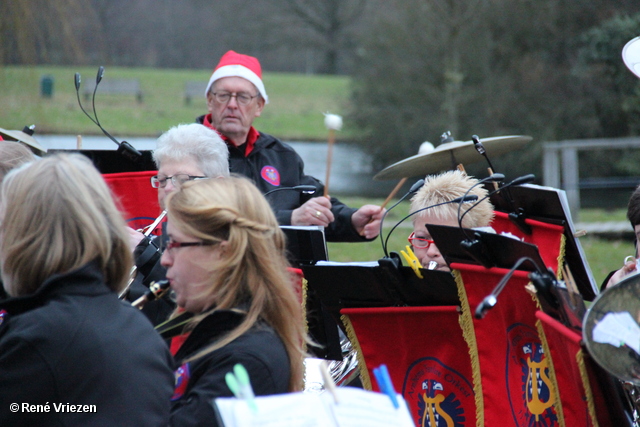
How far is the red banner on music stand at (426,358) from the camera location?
2.39m

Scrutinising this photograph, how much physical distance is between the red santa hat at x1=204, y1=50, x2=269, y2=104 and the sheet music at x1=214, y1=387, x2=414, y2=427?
271 cm

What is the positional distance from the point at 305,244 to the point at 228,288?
841 mm

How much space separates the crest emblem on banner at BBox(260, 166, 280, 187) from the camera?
141 inches

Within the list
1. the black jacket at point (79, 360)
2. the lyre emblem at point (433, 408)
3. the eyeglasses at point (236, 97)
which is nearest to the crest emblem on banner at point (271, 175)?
the eyeglasses at point (236, 97)

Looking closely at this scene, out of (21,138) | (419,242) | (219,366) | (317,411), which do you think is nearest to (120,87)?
(21,138)

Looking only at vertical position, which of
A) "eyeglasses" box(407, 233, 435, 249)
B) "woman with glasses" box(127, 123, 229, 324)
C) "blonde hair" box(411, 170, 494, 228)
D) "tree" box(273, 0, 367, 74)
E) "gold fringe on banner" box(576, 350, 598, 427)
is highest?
"tree" box(273, 0, 367, 74)

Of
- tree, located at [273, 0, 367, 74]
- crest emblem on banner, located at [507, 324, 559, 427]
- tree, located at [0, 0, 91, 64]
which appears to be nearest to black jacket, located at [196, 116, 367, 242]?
crest emblem on banner, located at [507, 324, 559, 427]

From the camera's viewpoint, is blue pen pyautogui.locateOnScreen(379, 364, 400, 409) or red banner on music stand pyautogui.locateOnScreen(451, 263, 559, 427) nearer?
blue pen pyautogui.locateOnScreen(379, 364, 400, 409)

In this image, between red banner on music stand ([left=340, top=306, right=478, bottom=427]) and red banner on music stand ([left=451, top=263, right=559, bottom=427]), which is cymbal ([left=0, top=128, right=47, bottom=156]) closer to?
red banner on music stand ([left=340, top=306, right=478, bottom=427])

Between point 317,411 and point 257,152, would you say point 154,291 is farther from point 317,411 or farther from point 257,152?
point 257,152

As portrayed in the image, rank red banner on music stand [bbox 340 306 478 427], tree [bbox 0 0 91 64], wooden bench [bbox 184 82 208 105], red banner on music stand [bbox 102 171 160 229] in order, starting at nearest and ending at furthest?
1. red banner on music stand [bbox 340 306 478 427]
2. red banner on music stand [bbox 102 171 160 229]
3. tree [bbox 0 0 91 64]
4. wooden bench [bbox 184 82 208 105]

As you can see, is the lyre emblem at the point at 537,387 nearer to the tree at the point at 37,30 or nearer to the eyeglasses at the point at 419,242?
the eyeglasses at the point at 419,242

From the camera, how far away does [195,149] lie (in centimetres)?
280

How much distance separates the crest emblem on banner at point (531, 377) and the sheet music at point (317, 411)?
113cm
